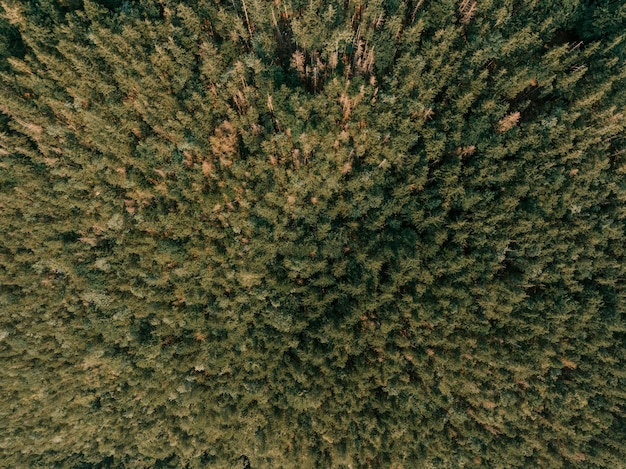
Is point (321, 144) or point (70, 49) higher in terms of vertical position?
point (70, 49)

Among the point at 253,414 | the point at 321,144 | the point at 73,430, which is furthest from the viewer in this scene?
the point at 73,430

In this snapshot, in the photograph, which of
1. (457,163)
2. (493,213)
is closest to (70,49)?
(457,163)

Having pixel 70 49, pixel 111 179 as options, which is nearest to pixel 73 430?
pixel 111 179

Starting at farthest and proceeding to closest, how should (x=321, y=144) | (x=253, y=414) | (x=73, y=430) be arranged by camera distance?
1. (x=73, y=430)
2. (x=253, y=414)
3. (x=321, y=144)

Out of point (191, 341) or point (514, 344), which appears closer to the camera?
point (514, 344)

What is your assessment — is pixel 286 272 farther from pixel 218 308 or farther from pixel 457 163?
pixel 457 163

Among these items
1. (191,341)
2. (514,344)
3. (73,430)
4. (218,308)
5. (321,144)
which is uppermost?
(321,144)
